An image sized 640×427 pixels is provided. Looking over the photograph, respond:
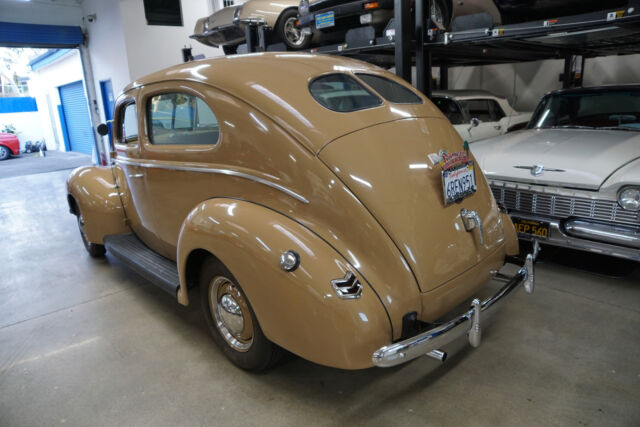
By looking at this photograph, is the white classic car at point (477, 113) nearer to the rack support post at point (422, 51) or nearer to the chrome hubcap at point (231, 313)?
the rack support post at point (422, 51)

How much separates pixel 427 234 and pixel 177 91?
1916 millimetres

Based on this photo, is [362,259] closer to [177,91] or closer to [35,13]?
[177,91]

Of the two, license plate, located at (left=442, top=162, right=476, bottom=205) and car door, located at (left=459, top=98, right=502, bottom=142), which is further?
car door, located at (left=459, top=98, right=502, bottom=142)

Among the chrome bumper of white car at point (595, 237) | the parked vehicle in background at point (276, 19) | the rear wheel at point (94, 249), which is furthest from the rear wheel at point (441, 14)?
the rear wheel at point (94, 249)

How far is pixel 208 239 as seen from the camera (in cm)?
239

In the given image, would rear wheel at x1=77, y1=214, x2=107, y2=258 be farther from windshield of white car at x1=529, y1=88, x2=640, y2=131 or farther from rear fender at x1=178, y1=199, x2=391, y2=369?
windshield of white car at x1=529, y1=88, x2=640, y2=131

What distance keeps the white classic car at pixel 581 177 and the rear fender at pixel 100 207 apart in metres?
3.48

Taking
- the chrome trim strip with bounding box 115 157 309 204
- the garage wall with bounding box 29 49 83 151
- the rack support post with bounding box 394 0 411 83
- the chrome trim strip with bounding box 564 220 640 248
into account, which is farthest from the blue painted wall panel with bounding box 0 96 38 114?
the chrome trim strip with bounding box 564 220 640 248

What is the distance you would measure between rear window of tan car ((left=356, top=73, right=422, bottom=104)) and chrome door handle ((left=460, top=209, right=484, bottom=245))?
0.84 metres

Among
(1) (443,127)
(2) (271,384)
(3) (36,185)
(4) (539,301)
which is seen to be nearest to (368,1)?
(1) (443,127)

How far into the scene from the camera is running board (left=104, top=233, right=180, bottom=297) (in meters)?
2.93

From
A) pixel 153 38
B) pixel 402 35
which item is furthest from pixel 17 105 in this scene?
pixel 402 35

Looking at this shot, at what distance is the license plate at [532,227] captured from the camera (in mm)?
3625

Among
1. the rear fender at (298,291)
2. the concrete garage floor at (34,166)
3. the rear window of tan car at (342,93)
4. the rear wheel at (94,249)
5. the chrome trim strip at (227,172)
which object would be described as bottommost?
the rear wheel at (94,249)
